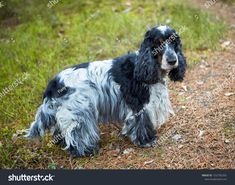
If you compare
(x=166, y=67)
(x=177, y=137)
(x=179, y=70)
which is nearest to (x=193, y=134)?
(x=177, y=137)

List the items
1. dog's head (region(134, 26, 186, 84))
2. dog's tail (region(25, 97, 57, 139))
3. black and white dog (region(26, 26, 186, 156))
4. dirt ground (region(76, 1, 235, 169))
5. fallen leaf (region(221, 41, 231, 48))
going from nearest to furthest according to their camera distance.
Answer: dirt ground (region(76, 1, 235, 169)) < dog's head (region(134, 26, 186, 84)) < black and white dog (region(26, 26, 186, 156)) < dog's tail (region(25, 97, 57, 139)) < fallen leaf (region(221, 41, 231, 48))

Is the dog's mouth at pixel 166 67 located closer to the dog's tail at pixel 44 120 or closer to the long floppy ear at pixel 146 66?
the long floppy ear at pixel 146 66

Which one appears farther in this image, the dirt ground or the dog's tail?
the dog's tail

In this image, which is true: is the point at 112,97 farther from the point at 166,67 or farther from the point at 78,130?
the point at 166,67

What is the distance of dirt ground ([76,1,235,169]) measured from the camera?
5.31 meters

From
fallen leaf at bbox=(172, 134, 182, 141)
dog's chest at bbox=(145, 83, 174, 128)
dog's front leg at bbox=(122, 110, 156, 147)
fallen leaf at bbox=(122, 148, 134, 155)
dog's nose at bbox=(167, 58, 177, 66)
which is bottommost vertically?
fallen leaf at bbox=(122, 148, 134, 155)

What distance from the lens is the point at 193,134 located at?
5777 millimetres

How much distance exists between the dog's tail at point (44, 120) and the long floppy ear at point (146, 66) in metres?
1.09

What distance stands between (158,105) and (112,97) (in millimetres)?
574

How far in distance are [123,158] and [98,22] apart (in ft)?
14.9

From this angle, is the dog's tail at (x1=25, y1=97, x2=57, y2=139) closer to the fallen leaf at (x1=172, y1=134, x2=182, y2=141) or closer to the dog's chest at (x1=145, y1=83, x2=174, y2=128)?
the dog's chest at (x1=145, y1=83, x2=174, y2=128)

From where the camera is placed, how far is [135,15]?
31.6 ft

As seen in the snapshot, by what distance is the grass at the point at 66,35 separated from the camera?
7.38 metres

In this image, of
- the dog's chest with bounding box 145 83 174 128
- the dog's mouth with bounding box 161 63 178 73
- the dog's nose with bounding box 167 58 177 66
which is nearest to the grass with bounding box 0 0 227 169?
the dog's chest with bounding box 145 83 174 128
